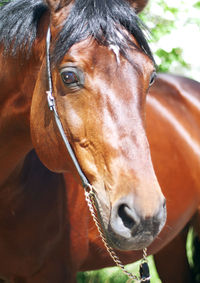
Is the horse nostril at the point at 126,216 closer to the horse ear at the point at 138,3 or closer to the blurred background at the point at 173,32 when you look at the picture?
the horse ear at the point at 138,3

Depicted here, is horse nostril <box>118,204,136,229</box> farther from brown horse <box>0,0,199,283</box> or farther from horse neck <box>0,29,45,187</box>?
horse neck <box>0,29,45,187</box>

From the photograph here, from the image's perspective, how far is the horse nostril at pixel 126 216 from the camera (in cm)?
148

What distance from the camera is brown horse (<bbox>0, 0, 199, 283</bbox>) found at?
1.54m

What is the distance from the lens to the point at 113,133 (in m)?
1.56

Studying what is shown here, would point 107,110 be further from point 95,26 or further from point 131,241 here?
point 131,241

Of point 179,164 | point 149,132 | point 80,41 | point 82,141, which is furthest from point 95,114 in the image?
point 179,164

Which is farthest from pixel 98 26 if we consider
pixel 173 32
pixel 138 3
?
pixel 173 32

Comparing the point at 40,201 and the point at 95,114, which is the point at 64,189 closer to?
the point at 40,201

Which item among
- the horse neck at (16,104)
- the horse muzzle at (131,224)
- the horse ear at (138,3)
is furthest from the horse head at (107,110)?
the horse ear at (138,3)

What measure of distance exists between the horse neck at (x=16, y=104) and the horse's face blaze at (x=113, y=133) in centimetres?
21

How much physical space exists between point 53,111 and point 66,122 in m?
0.09

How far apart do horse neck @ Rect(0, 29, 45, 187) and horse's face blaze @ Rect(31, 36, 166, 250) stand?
21cm

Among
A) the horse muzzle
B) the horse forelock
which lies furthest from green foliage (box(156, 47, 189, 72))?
the horse muzzle

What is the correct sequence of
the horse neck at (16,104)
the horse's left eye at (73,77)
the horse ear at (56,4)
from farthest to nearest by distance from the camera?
the horse neck at (16,104) → the horse ear at (56,4) → the horse's left eye at (73,77)
